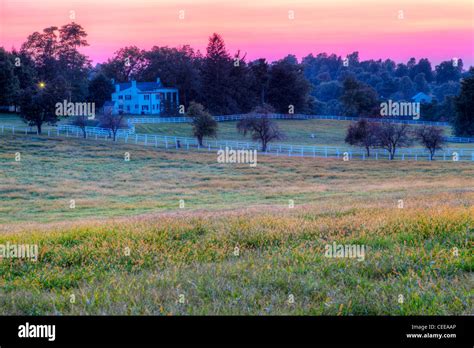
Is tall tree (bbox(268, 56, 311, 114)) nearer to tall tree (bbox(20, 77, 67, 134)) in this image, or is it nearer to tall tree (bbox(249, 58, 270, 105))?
tall tree (bbox(249, 58, 270, 105))

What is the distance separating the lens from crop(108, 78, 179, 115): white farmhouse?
90562mm

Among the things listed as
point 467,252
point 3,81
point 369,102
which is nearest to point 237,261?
point 467,252

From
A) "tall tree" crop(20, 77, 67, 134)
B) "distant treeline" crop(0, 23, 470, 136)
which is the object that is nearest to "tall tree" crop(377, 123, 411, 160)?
"distant treeline" crop(0, 23, 470, 136)

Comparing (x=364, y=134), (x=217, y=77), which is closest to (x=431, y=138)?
(x=364, y=134)

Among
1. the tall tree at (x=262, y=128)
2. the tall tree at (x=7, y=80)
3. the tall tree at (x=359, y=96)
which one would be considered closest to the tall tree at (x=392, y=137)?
the tall tree at (x=262, y=128)

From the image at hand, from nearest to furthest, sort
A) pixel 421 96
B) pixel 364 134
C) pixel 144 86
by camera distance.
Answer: pixel 364 134
pixel 144 86
pixel 421 96

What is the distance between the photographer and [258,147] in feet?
217

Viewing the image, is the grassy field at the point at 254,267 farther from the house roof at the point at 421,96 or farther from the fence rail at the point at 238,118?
the house roof at the point at 421,96

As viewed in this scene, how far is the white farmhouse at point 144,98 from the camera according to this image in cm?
9056

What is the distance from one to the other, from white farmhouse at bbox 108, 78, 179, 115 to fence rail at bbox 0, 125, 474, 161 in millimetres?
18978

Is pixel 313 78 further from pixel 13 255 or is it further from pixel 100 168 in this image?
pixel 13 255

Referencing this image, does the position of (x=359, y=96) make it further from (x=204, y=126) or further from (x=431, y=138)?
(x=431, y=138)

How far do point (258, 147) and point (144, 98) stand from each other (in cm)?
3546

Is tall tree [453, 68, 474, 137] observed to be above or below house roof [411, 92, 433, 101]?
below
